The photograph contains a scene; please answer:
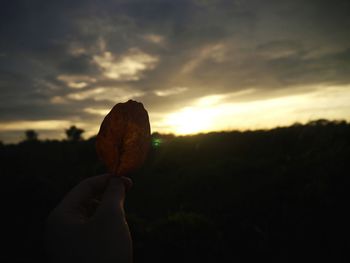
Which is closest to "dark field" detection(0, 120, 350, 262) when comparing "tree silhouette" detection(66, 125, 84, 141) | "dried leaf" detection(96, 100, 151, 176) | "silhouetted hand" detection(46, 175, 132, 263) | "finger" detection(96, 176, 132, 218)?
"dried leaf" detection(96, 100, 151, 176)

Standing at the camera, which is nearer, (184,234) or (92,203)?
(92,203)

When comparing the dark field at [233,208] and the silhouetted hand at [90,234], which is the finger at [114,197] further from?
the dark field at [233,208]

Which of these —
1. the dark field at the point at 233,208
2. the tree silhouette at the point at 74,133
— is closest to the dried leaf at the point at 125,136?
the dark field at the point at 233,208

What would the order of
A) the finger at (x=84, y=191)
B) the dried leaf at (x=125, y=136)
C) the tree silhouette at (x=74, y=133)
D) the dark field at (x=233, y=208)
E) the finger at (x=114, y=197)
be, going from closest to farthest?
the finger at (x=114, y=197), the finger at (x=84, y=191), the dried leaf at (x=125, y=136), the dark field at (x=233, y=208), the tree silhouette at (x=74, y=133)

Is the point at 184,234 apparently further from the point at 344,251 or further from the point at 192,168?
the point at 192,168

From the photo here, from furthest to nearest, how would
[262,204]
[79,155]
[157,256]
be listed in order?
[79,155], [262,204], [157,256]


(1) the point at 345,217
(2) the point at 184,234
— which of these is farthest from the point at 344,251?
(2) the point at 184,234

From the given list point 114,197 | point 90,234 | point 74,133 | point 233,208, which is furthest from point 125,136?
point 74,133
